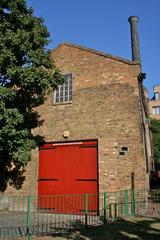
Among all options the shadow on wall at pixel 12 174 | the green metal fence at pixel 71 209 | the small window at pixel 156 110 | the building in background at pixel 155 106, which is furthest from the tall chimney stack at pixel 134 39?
the small window at pixel 156 110

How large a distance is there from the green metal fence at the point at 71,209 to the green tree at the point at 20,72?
2473mm

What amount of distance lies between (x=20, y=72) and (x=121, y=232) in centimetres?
715

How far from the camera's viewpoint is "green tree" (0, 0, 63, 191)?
12.3 metres

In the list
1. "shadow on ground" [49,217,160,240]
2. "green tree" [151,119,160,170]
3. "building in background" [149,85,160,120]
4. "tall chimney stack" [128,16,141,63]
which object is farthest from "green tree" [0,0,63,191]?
"building in background" [149,85,160,120]

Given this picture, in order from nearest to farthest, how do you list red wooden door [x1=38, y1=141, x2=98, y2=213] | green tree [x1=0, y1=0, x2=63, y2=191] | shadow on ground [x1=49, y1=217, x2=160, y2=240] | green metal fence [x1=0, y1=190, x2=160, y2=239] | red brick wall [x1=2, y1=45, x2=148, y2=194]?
shadow on ground [x1=49, y1=217, x2=160, y2=240], green metal fence [x1=0, y1=190, x2=160, y2=239], green tree [x1=0, y1=0, x2=63, y2=191], red brick wall [x1=2, y1=45, x2=148, y2=194], red wooden door [x1=38, y1=141, x2=98, y2=213]

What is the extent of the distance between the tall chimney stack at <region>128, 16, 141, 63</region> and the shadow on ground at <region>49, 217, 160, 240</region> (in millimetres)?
15654

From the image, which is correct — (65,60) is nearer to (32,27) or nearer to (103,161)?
(32,27)

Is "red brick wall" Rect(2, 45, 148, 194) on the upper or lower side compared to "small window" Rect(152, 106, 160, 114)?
lower

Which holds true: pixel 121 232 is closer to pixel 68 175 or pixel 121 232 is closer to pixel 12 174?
pixel 68 175

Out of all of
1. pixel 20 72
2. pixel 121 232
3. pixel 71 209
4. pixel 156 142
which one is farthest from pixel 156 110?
pixel 121 232

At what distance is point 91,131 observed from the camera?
14352 millimetres

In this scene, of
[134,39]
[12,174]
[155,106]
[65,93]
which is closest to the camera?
[12,174]

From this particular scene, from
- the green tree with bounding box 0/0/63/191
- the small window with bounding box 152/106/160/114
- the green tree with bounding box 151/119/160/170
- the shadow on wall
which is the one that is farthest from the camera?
the small window with bounding box 152/106/160/114

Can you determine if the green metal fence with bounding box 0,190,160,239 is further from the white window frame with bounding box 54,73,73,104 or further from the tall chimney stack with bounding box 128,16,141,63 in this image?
the tall chimney stack with bounding box 128,16,141,63
